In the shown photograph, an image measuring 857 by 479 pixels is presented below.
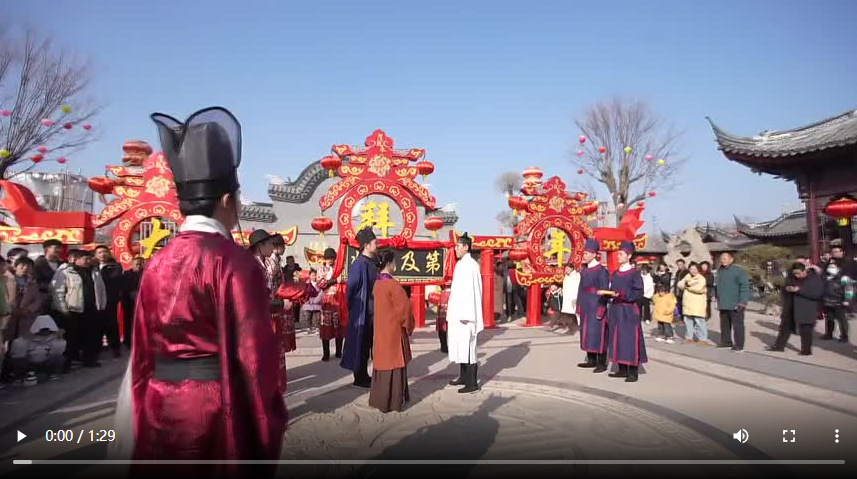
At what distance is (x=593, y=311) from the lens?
21.2ft

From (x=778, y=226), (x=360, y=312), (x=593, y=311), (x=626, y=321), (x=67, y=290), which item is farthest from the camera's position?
(x=778, y=226)

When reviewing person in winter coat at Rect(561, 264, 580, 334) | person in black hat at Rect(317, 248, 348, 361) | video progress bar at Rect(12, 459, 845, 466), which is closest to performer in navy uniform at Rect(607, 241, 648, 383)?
video progress bar at Rect(12, 459, 845, 466)

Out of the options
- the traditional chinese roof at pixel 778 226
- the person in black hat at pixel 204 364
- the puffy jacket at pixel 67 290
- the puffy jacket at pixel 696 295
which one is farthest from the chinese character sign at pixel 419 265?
the traditional chinese roof at pixel 778 226

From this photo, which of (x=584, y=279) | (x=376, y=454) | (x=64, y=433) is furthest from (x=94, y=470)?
(x=584, y=279)

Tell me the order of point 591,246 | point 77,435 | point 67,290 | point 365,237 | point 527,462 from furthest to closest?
point 591,246 < point 67,290 < point 365,237 < point 77,435 < point 527,462

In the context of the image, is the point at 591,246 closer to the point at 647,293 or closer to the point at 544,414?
the point at 544,414

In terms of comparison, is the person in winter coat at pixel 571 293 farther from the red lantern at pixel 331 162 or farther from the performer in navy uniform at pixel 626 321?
the red lantern at pixel 331 162

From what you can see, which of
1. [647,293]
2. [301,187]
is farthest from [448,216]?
[647,293]

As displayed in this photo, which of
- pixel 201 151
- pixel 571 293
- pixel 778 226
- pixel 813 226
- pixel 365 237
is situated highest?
pixel 778 226

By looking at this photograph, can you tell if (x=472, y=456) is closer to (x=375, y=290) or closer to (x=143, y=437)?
(x=375, y=290)

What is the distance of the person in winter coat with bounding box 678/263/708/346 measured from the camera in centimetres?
842

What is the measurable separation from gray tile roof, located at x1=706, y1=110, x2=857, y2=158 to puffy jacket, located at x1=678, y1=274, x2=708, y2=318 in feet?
18.7

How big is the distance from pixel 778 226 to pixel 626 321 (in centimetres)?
2039

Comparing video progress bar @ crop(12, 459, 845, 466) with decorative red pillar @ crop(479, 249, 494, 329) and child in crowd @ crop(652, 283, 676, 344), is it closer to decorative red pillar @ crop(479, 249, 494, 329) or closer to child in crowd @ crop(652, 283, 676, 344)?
child in crowd @ crop(652, 283, 676, 344)
